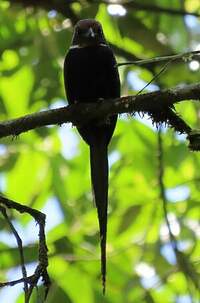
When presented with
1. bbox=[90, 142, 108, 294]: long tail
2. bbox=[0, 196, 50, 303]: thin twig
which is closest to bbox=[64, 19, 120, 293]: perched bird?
bbox=[90, 142, 108, 294]: long tail

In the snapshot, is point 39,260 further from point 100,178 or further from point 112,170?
point 112,170

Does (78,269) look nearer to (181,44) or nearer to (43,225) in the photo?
(43,225)

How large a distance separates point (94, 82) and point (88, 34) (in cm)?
37

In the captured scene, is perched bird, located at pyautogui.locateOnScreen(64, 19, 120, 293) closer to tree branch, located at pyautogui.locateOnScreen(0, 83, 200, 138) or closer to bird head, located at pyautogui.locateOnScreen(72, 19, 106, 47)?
bird head, located at pyautogui.locateOnScreen(72, 19, 106, 47)

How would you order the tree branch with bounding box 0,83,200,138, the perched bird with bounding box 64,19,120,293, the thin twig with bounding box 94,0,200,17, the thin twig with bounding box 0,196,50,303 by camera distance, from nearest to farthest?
the thin twig with bounding box 0,196,50,303, the tree branch with bounding box 0,83,200,138, the perched bird with bounding box 64,19,120,293, the thin twig with bounding box 94,0,200,17

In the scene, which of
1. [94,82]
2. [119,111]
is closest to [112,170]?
[94,82]

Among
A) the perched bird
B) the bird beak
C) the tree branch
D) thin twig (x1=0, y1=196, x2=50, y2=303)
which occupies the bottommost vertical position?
thin twig (x1=0, y1=196, x2=50, y2=303)

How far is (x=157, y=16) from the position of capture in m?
4.62

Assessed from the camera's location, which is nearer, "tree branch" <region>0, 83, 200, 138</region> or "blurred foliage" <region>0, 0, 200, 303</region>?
"tree branch" <region>0, 83, 200, 138</region>

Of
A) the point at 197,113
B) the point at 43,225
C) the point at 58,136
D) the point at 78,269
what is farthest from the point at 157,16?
Answer: the point at 43,225

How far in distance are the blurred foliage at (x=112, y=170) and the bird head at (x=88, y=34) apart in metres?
0.15

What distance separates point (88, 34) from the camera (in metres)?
3.83

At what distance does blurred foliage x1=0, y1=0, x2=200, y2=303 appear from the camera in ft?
12.6

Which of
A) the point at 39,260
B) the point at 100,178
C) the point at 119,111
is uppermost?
the point at 100,178
